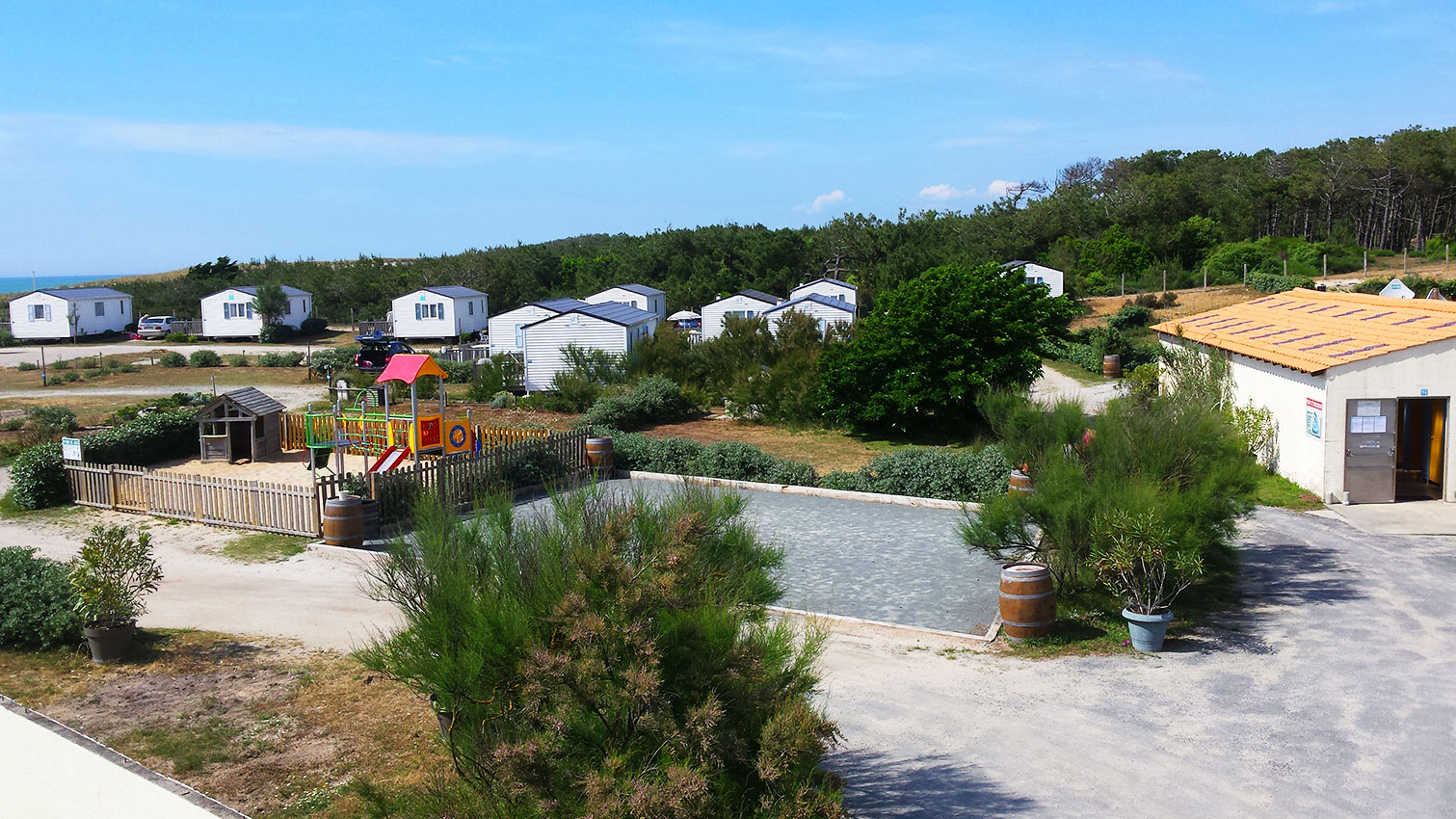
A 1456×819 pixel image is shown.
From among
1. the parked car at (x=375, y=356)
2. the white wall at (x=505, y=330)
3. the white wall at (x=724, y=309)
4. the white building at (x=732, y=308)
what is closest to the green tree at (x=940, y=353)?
the white wall at (x=505, y=330)

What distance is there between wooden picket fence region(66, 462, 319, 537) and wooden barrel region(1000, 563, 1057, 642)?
9.58m

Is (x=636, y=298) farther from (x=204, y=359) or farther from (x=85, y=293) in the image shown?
(x=85, y=293)

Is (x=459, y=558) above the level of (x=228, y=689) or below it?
above

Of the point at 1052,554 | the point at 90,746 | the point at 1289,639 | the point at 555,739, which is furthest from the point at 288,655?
the point at 1289,639

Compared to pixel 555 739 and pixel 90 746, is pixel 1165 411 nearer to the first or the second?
pixel 555 739

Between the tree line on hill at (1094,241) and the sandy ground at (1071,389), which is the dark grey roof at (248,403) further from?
the tree line on hill at (1094,241)

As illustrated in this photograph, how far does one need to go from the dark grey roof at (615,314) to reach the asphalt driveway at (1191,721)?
24.0m

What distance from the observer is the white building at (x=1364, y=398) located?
639 inches

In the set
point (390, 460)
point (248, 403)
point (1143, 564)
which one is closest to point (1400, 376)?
point (1143, 564)

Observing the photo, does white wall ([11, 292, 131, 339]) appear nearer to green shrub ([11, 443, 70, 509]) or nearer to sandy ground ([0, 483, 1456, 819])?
green shrub ([11, 443, 70, 509])

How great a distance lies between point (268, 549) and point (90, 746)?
7392 mm

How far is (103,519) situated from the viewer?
1672cm

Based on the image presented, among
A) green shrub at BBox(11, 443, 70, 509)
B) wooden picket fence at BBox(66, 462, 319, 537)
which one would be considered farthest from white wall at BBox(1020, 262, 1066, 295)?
green shrub at BBox(11, 443, 70, 509)

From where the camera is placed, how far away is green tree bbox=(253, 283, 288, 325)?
2143 inches
